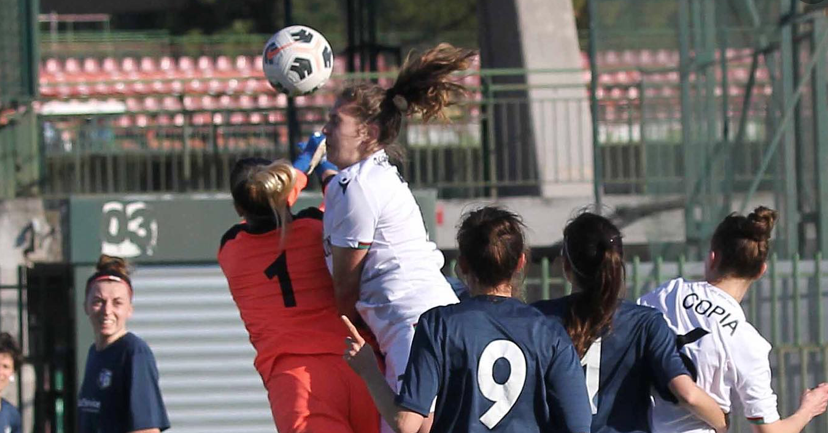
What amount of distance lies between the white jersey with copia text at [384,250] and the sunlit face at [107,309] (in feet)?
6.86

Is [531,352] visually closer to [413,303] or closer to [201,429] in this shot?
[413,303]

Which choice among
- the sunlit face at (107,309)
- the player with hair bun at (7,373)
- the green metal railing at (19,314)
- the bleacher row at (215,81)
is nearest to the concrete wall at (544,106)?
the bleacher row at (215,81)

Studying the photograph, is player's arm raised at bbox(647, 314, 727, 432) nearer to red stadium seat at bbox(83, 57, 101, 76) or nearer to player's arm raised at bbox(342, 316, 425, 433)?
player's arm raised at bbox(342, 316, 425, 433)

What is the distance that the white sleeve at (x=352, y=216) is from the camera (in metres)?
4.65

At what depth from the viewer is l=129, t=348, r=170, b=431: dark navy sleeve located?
6.25 m

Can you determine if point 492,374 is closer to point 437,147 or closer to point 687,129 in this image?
point 687,129

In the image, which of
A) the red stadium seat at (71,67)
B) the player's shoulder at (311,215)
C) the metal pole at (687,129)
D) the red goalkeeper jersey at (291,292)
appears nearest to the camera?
the red goalkeeper jersey at (291,292)

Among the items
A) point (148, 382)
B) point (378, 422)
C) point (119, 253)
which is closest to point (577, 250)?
point (378, 422)

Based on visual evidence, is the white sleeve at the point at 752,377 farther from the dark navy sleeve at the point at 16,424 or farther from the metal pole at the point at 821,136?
the metal pole at the point at 821,136

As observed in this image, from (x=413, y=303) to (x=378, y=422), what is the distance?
0.50m

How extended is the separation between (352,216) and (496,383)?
3.30ft

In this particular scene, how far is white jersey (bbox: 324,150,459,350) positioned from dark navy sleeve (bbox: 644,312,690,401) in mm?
798

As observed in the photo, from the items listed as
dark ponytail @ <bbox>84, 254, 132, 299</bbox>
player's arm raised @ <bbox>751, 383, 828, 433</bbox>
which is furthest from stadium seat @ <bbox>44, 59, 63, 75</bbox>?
player's arm raised @ <bbox>751, 383, 828, 433</bbox>

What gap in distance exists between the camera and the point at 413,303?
Result: 15.4ft
